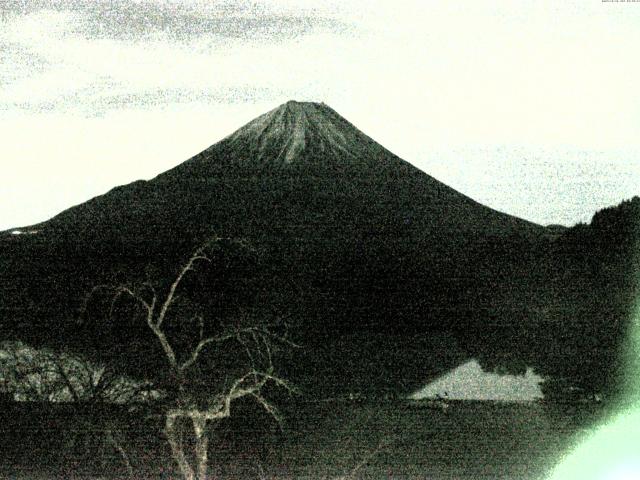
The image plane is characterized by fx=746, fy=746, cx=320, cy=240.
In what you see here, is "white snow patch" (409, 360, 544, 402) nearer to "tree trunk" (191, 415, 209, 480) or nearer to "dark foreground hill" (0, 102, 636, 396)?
"dark foreground hill" (0, 102, 636, 396)

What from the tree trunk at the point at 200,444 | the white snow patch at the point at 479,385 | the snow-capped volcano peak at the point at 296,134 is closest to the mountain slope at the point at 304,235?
the snow-capped volcano peak at the point at 296,134

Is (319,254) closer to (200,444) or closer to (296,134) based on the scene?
(296,134)

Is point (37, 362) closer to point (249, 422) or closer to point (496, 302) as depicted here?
point (249, 422)

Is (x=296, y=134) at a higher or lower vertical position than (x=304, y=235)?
higher

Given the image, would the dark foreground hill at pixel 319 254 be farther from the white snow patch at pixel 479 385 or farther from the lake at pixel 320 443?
the lake at pixel 320 443

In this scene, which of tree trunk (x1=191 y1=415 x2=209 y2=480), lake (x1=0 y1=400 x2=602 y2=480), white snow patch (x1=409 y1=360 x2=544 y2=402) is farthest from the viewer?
white snow patch (x1=409 y1=360 x2=544 y2=402)

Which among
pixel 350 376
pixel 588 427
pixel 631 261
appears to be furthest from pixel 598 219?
pixel 588 427

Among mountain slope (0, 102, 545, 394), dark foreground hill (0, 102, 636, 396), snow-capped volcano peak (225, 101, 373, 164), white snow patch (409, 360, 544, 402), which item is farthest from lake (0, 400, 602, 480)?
snow-capped volcano peak (225, 101, 373, 164)

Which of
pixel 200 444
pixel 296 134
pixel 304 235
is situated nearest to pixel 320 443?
pixel 200 444
